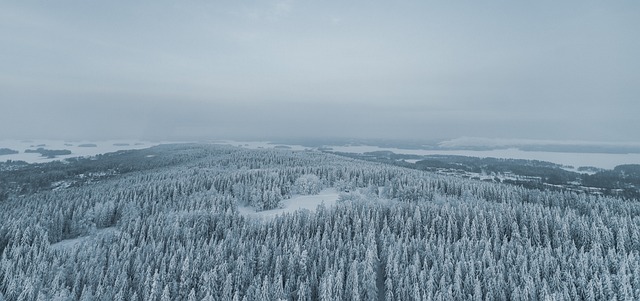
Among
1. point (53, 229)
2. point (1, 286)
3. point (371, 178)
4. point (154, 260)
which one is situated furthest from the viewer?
point (371, 178)

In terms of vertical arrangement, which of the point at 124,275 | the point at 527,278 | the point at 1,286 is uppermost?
the point at 527,278

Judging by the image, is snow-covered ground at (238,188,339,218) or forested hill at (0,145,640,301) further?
snow-covered ground at (238,188,339,218)

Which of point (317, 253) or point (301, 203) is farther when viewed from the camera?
point (301, 203)

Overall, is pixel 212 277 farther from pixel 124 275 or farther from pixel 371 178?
pixel 371 178

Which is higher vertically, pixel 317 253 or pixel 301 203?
pixel 317 253

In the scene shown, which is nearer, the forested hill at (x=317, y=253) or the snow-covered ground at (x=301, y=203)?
the forested hill at (x=317, y=253)

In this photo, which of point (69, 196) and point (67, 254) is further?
point (69, 196)

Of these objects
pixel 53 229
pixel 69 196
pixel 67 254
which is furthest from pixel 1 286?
pixel 69 196

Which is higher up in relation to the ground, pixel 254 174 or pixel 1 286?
pixel 254 174
